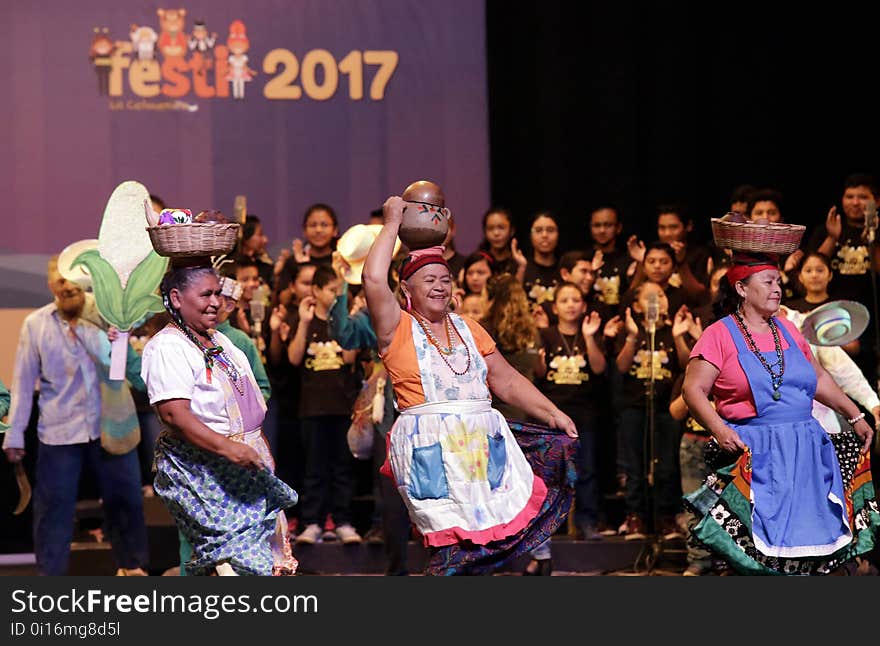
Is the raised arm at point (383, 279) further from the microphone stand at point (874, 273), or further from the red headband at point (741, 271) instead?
the microphone stand at point (874, 273)

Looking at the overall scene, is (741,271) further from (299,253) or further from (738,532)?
(299,253)

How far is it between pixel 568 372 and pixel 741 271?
7.96 ft

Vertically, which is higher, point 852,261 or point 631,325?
point 852,261

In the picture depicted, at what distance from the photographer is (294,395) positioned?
8.08 metres

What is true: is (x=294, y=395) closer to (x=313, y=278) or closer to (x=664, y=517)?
(x=313, y=278)

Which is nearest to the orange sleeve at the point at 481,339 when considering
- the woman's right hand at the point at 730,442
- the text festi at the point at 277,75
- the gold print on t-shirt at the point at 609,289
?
the woman's right hand at the point at 730,442

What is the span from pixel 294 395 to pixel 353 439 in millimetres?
1147

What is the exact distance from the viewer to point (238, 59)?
9.26m

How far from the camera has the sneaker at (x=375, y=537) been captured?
24.7ft

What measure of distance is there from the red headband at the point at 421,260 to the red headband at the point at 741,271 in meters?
1.10

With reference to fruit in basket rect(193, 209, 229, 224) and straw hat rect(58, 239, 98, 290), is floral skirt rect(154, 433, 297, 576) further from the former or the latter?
straw hat rect(58, 239, 98, 290)

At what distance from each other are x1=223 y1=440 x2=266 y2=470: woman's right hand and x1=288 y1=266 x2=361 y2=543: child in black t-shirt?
320cm

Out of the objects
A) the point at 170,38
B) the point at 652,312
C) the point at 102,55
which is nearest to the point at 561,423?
the point at 652,312

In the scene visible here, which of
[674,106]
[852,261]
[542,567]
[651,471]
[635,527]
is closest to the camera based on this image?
[542,567]
